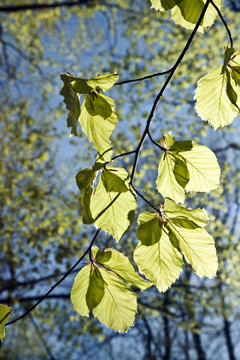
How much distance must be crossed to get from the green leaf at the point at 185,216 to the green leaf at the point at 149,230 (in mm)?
24

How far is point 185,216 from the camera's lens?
474 mm

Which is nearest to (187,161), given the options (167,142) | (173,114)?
(167,142)

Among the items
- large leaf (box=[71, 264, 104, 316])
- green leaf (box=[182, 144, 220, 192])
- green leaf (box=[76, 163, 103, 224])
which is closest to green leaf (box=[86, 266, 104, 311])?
large leaf (box=[71, 264, 104, 316])

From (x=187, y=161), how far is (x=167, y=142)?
0.05 m

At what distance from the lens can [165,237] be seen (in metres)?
0.50

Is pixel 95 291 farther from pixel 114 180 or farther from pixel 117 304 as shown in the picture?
pixel 114 180

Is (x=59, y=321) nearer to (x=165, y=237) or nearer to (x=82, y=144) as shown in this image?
(x=82, y=144)

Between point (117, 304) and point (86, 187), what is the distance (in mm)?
192

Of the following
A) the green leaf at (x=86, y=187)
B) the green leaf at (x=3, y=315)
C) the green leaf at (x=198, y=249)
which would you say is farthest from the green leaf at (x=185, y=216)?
the green leaf at (x=3, y=315)

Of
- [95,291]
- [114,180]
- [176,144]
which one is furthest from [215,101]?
[95,291]

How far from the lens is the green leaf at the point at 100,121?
48 cm

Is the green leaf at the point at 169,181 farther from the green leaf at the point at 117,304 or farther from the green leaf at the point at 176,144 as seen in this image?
the green leaf at the point at 117,304

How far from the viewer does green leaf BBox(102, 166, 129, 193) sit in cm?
47

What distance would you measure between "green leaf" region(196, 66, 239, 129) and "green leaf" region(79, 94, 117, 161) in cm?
14
